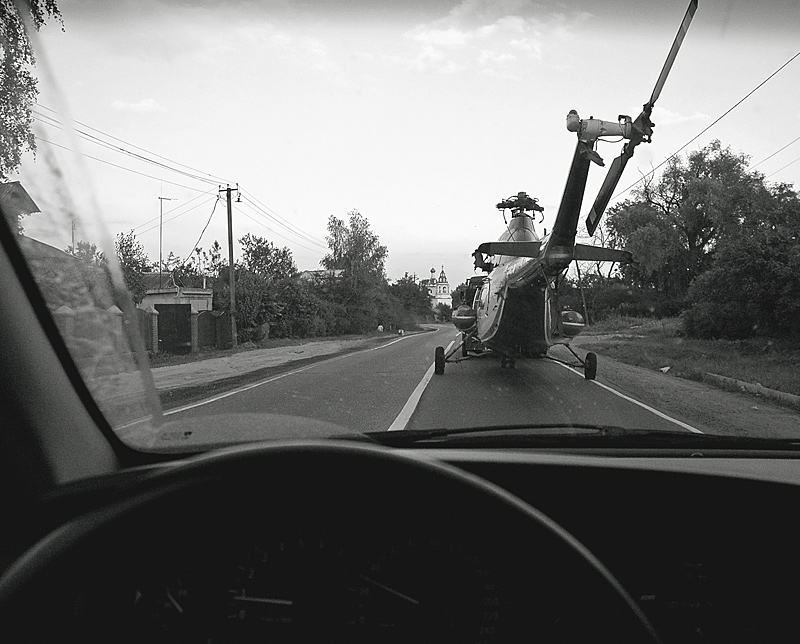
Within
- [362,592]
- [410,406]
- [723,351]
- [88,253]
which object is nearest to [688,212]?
[723,351]

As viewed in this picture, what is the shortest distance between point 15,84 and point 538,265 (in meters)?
8.92

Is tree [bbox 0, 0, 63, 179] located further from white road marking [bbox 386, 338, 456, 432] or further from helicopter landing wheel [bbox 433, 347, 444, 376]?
helicopter landing wheel [bbox 433, 347, 444, 376]

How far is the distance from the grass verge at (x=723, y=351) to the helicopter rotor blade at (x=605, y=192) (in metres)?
1.14

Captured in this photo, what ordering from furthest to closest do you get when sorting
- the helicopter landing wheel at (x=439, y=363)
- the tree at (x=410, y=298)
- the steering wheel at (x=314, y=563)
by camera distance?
the helicopter landing wheel at (x=439, y=363) → the tree at (x=410, y=298) → the steering wheel at (x=314, y=563)

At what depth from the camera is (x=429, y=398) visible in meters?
9.17

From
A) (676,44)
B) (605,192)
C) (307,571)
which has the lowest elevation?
(307,571)

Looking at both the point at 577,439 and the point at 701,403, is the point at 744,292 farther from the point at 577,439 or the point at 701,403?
the point at 577,439

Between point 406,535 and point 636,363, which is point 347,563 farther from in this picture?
point 636,363

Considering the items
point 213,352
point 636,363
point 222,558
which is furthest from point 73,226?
point 636,363

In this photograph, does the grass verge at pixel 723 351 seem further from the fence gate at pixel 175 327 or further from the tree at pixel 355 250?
the fence gate at pixel 175 327

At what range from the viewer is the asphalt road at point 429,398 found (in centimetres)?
707

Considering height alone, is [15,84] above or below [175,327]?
above

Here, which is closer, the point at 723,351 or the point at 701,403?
the point at 723,351

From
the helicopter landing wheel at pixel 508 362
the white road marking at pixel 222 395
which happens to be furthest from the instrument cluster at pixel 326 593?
the helicopter landing wheel at pixel 508 362
